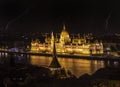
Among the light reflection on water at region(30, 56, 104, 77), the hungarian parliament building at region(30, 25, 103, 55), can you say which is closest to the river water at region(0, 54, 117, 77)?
the light reflection on water at region(30, 56, 104, 77)

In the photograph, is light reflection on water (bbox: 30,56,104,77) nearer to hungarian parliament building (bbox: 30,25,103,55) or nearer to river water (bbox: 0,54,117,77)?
river water (bbox: 0,54,117,77)

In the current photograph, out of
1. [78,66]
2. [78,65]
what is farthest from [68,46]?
[78,66]

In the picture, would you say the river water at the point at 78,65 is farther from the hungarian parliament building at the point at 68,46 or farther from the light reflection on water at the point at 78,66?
the hungarian parliament building at the point at 68,46

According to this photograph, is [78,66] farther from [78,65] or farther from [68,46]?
[68,46]

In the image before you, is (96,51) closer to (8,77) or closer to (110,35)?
(110,35)

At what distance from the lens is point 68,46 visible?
2281 cm

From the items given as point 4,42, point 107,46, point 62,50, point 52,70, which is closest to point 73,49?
point 62,50

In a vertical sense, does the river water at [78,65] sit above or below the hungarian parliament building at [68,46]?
below

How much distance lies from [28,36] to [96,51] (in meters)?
7.01

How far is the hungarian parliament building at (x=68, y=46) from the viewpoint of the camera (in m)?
21.9

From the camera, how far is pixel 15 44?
26500 millimetres

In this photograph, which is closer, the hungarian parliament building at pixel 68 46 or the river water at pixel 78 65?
the river water at pixel 78 65

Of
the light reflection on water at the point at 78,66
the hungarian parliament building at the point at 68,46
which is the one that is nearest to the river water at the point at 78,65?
the light reflection on water at the point at 78,66

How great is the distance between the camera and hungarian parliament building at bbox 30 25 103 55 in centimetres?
2189
